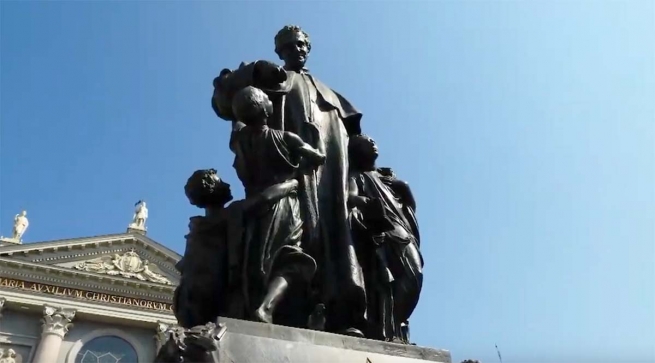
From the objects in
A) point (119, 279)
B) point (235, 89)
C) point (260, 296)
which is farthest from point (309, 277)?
point (119, 279)

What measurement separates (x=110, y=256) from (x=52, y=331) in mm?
5254

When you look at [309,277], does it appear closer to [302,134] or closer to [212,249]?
[212,249]

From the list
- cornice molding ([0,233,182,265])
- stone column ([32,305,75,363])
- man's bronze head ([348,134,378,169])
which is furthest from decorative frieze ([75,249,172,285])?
man's bronze head ([348,134,378,169])

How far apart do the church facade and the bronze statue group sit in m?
22.8

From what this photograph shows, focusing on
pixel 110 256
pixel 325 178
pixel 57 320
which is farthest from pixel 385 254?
pixel 110 256

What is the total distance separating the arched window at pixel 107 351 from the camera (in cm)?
2540

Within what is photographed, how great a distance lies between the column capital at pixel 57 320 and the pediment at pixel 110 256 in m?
2.23

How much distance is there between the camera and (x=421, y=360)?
2.84 m

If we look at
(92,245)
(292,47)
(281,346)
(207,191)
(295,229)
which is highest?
(92,245)

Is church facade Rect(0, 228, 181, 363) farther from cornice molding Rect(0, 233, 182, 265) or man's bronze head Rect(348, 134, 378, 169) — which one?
man's bronze head Rect(348, 134, 378, 169)

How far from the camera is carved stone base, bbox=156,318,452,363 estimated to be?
2.24m

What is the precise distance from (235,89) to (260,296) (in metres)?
1.39

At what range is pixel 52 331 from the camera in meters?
24.8

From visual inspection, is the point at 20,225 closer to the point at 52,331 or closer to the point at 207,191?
the point at 52,331
